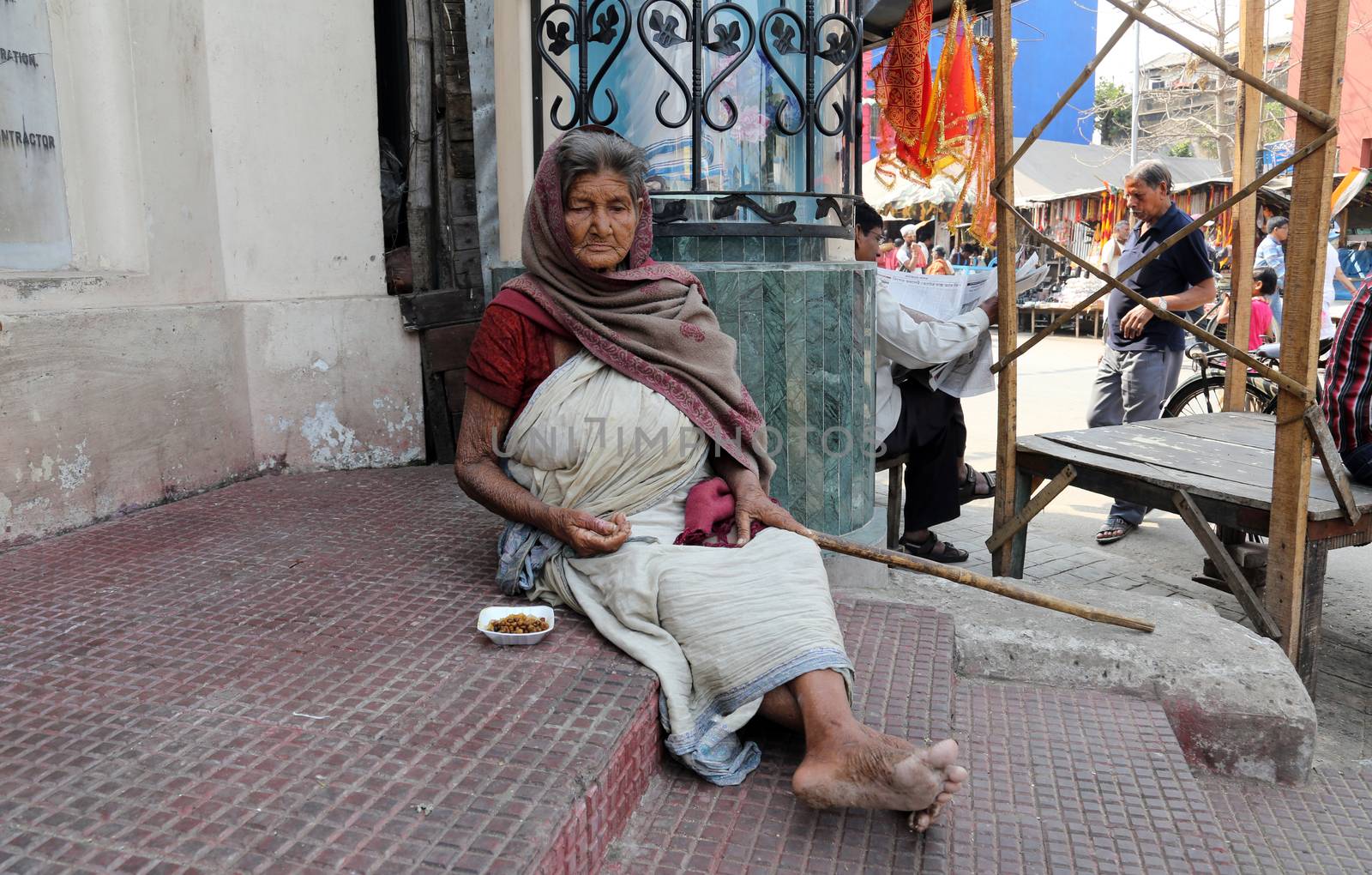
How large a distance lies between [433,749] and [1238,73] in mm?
2792

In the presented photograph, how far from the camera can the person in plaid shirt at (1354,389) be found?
3.16m

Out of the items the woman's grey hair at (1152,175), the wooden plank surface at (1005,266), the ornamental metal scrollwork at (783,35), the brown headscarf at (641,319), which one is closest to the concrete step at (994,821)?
the brown headscarf at (641,319)

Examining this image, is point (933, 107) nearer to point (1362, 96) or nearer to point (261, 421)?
point (261, 421)

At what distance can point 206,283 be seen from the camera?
11.4 ft

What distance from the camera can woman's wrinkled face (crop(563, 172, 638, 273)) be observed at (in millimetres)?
2426

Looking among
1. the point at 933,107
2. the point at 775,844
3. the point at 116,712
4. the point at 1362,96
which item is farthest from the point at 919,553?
the point at 1362,96

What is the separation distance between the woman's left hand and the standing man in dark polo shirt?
296 centimetres

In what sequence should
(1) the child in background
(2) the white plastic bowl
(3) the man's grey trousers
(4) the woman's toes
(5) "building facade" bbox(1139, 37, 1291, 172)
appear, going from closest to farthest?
(4) the woman's toes < (2) the white plastic bowl < (3) the man's grey trousers < (1) the child in background < (5) "building facade" bbox(1139, 37, 1291, 172)

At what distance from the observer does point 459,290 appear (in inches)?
167

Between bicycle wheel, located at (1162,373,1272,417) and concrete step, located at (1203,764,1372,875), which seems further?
bicycle wheel, located at (1162,373,1272,417)

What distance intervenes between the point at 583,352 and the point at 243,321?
69.2 inches

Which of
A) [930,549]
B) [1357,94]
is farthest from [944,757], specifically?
[1357,94]

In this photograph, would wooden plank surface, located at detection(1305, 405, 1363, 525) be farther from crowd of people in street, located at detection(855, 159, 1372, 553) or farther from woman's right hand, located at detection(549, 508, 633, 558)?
woman's right hand, located at detection(549, 508, 633, 558)

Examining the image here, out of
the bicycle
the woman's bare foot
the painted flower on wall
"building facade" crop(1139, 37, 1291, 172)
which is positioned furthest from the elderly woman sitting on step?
the bicycle
